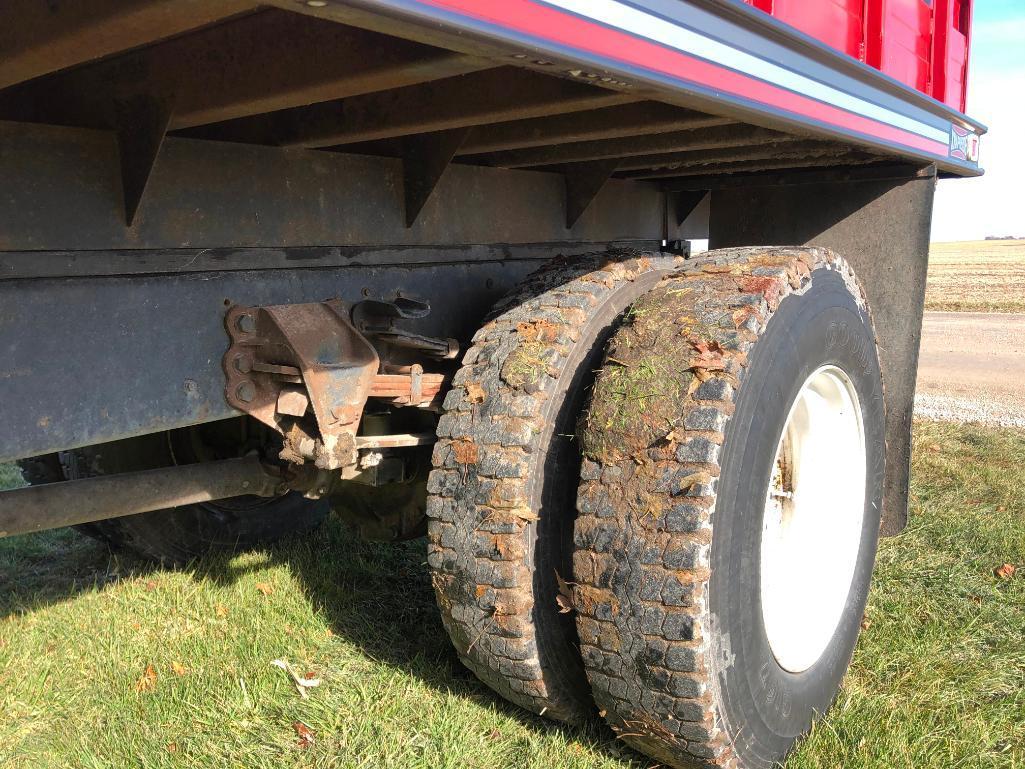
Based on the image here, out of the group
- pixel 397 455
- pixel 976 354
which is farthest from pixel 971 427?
pixel 397 455

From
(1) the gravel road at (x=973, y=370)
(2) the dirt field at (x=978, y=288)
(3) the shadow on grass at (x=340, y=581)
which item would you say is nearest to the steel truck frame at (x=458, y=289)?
(3) the shadow on grass at (x=340, y=581)

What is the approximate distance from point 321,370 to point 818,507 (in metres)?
1.77

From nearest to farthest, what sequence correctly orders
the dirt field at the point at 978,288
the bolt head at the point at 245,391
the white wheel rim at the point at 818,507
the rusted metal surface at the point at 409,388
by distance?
the bolt head at the point at 245,391 → the rusted metal surface at the point at 409,388 → the white wheel rim at the point at 818,507 → the dirt field at the point at 978,288

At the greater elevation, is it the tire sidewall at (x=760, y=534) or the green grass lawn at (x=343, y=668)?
the tire sidewall at (x=760, y=534)

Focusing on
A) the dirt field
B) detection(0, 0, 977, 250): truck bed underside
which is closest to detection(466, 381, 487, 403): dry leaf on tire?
detection(0, 0, 977, 250): truck bed underside

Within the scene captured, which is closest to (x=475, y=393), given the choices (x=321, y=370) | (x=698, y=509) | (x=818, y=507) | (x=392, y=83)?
(x=321, y=370)

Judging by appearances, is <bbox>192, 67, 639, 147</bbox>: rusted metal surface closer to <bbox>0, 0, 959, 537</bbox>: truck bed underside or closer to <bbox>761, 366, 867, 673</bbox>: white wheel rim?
<bbox>0, 0, 959, 537</bbox>: truck bed underside

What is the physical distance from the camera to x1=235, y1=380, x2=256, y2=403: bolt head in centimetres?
212

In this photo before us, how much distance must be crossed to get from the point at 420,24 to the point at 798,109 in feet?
4.07

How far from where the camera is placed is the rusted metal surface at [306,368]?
2.11m

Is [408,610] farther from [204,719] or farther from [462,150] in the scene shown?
[462,150]

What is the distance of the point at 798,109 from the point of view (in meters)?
2.10

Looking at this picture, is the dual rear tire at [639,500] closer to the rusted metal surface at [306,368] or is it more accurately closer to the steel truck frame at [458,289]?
the steel truck frame at [458,289]

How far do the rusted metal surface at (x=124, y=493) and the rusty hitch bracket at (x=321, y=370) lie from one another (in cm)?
35
